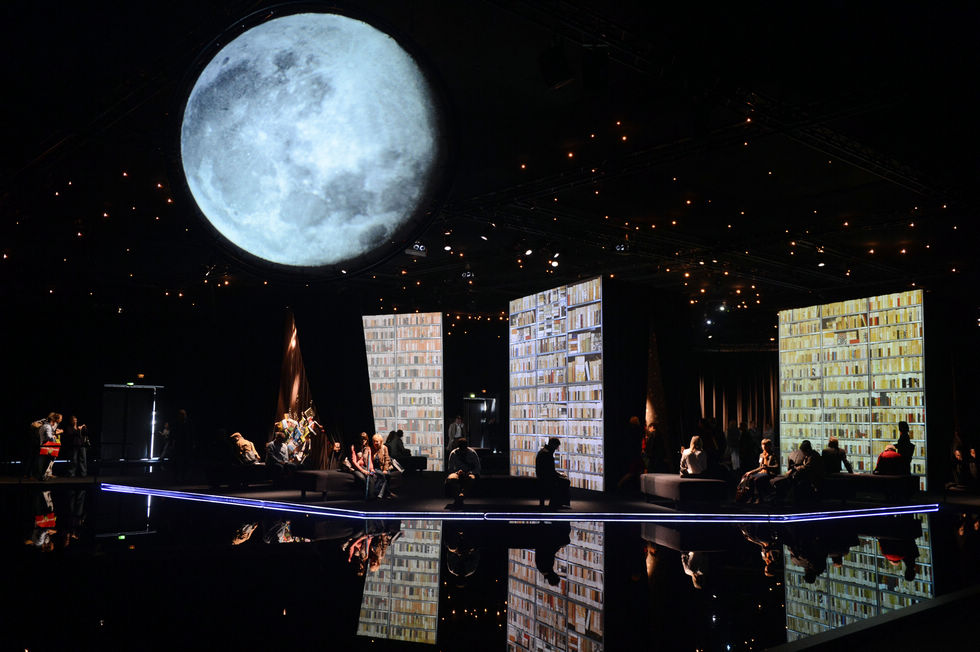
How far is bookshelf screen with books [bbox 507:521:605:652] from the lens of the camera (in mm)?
4780

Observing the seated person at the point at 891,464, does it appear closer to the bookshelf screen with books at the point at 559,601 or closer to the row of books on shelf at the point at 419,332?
the bookshelf screen with books at the point at 559,601

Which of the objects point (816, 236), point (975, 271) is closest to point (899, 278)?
point (975, 271)

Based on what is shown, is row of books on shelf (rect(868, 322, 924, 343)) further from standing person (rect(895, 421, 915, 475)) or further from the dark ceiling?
standing person (rect(895, 421, 915, 475))

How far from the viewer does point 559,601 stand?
19.5 ft

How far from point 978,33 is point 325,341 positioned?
12.4m

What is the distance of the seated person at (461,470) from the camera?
12625 millimetres

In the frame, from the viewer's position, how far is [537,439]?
1672 centimetres

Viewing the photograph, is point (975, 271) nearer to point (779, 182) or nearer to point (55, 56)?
point (779, 182)

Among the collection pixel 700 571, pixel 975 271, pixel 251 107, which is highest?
pixel 975 271

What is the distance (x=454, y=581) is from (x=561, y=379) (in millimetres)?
9474

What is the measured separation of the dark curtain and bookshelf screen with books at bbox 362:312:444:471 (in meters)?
11.2

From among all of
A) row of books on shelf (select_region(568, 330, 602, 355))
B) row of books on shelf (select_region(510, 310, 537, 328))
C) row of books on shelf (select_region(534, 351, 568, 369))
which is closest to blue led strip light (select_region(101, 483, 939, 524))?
row of books on shelf (select_region(568, 330, 602, 355))

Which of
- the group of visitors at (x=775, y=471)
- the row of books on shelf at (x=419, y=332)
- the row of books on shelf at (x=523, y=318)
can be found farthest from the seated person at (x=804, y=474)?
the row of books on shelf at (x=419, y=332)

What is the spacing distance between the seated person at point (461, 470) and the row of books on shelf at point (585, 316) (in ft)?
11.7
